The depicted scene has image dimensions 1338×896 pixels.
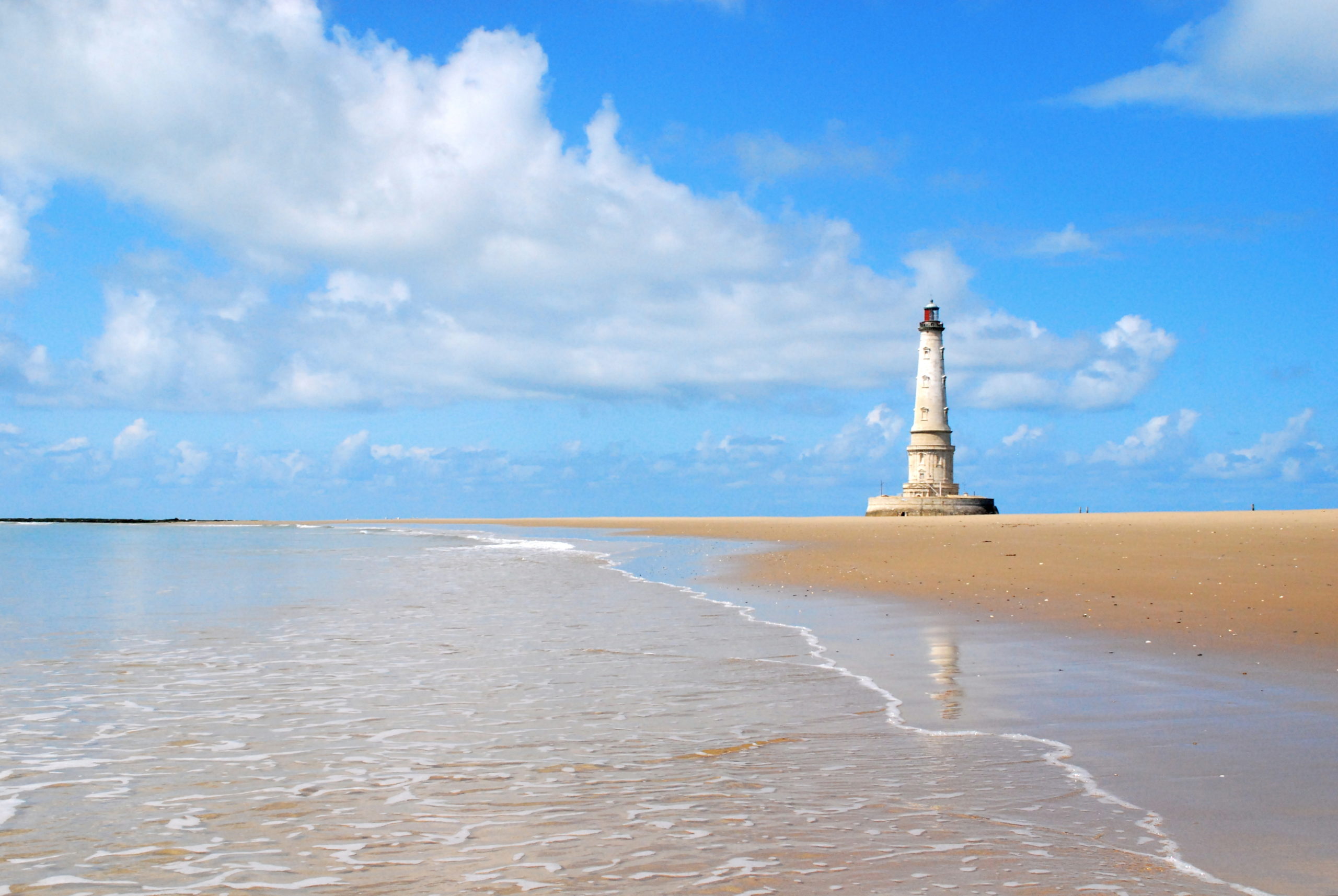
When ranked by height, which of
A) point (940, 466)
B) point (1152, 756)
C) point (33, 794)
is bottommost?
point (33, 794)

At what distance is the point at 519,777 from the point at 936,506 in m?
64.0

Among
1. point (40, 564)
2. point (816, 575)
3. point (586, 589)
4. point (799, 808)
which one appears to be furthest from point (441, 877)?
point (40, 564)

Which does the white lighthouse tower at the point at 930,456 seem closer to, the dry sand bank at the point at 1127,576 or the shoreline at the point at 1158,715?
the dry sand bank at the point at 1127,576

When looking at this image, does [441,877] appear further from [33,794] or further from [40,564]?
[40,564]

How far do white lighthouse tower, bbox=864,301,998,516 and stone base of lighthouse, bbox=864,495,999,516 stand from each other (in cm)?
3

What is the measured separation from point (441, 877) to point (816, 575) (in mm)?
17162

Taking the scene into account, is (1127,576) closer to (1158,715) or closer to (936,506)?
(1158,715)

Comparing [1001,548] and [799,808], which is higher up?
[1001,548]

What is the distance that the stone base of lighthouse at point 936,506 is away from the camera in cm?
6694

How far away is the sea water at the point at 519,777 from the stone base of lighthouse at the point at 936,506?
186 feet

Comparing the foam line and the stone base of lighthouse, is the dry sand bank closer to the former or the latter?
the foam line

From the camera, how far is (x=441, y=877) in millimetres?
4367

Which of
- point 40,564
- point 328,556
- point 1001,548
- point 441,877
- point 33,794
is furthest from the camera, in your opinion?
point 328,556

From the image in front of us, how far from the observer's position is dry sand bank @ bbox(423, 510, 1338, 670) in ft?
37.9
